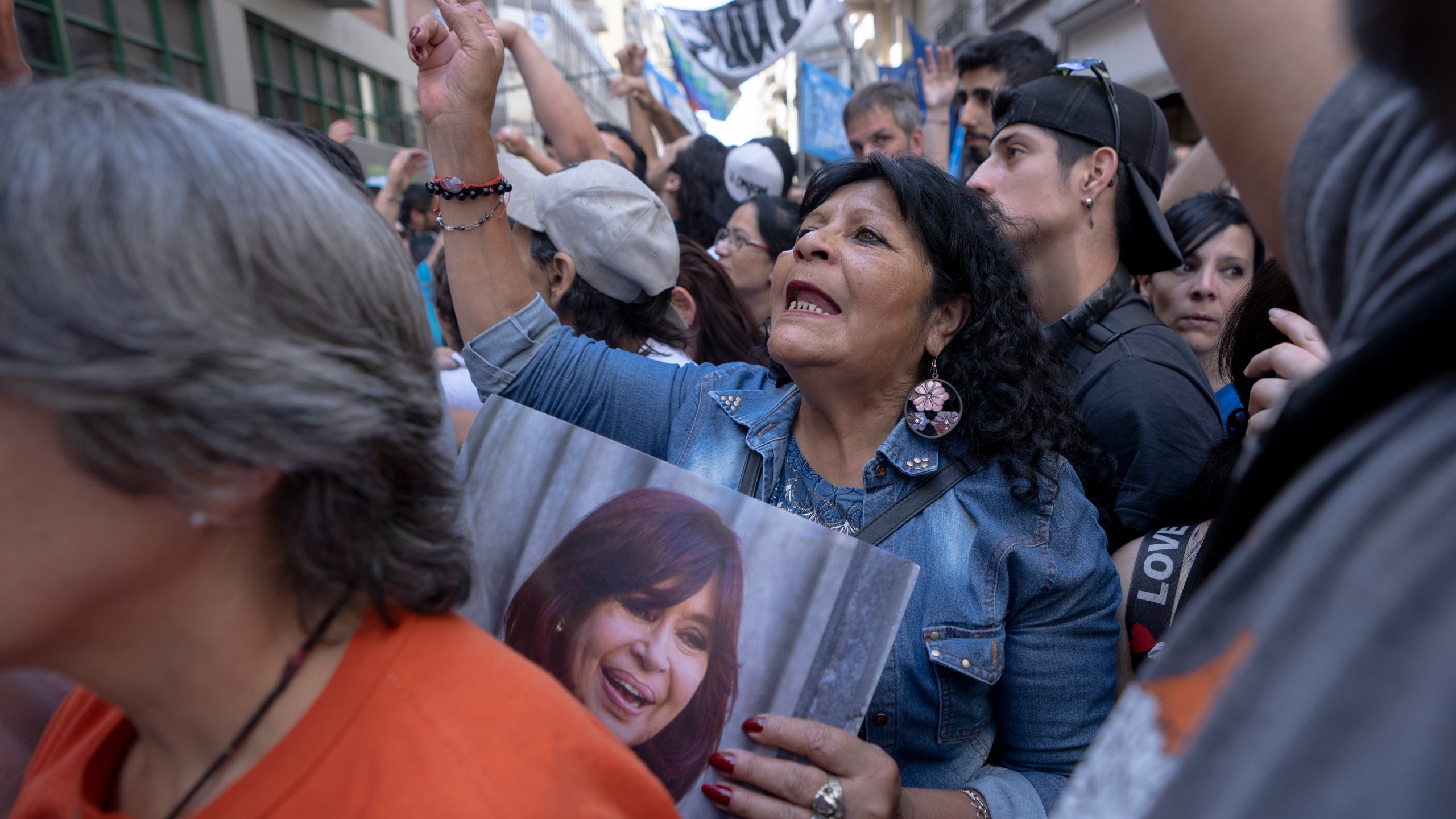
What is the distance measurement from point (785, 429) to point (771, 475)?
5.5 inches

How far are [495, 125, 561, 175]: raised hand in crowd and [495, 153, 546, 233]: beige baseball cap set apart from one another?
0.49 metres

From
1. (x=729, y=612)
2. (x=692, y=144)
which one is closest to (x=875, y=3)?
(x=692, y=144)

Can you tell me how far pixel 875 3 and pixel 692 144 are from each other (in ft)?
80.1

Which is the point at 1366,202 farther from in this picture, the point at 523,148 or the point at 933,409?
the point at 523,148

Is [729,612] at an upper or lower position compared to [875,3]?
lower

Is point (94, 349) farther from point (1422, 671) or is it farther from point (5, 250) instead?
point (1422, 671)

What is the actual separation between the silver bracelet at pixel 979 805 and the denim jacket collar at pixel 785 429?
0.61 meters

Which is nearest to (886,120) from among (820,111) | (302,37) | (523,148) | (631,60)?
(631,60)

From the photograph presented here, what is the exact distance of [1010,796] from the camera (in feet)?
5.11

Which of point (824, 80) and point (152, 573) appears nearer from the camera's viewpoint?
point (152, 573)

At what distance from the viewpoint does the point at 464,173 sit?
6.35ft

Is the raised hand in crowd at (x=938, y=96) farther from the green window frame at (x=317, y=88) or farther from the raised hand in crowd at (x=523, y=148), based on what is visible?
the green window frame at (x=317, y=88)

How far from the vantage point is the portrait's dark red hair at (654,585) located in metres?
1.28

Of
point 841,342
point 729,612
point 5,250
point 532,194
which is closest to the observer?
point 5,250
